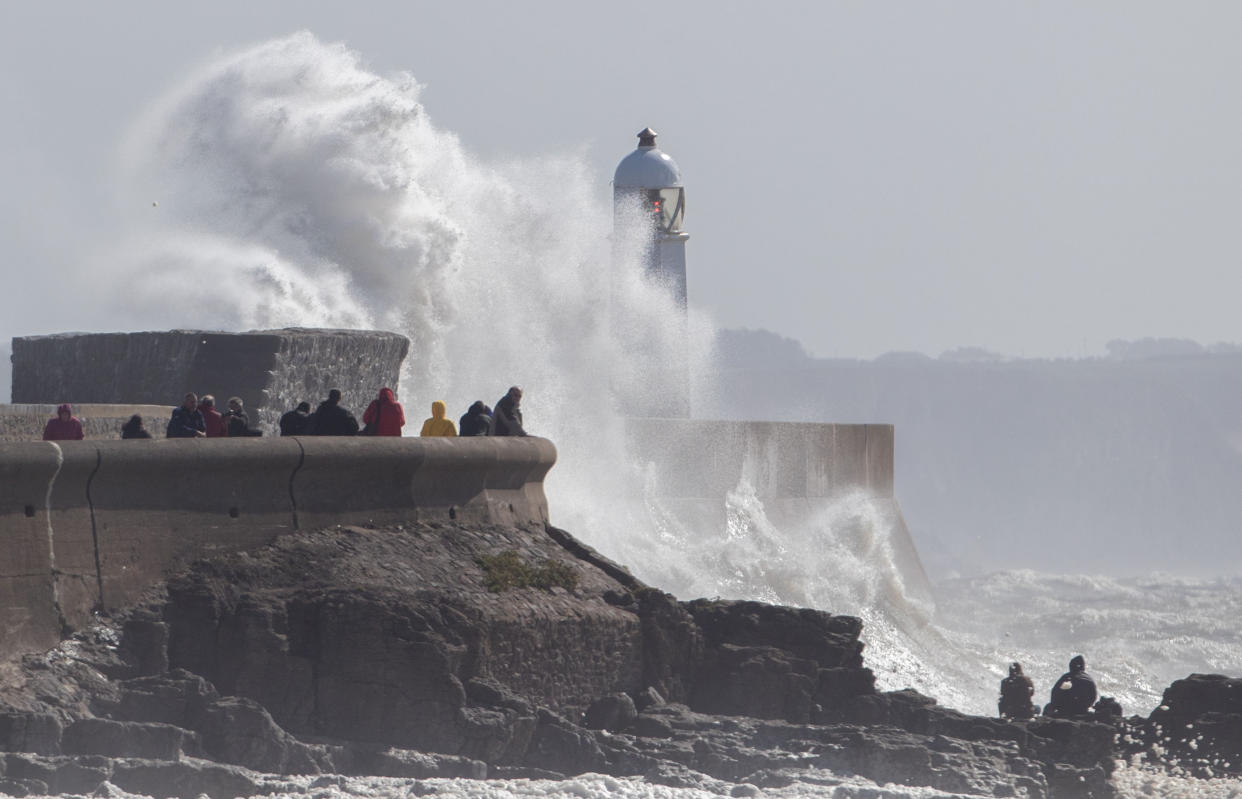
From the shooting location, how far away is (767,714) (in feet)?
26.2

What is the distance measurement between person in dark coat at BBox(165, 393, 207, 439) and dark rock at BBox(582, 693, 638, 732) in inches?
81.7

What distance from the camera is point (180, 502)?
6848 mm

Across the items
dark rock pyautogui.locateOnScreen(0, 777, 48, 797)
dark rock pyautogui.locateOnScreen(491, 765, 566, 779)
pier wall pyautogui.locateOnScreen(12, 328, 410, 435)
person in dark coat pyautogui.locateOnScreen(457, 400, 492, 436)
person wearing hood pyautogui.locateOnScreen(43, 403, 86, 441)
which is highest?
pier wall pyautogui.locateOnScreen(12, 328, 410, 435)

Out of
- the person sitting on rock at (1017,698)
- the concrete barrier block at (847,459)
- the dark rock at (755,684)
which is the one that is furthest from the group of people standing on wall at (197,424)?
the concrete barrier block at (847,459)

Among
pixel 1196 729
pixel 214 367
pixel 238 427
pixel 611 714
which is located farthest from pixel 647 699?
pixel 214 367

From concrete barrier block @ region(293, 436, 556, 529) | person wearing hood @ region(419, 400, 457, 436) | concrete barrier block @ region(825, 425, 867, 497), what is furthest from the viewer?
concrete barrier block @ region(825, 425, 867, 497)

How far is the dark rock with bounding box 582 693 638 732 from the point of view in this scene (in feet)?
24.9

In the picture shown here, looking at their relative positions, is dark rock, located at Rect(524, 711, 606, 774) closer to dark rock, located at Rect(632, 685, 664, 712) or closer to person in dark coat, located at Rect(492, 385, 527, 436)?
dark rock, located at Rect(632, 685, 664, 712)

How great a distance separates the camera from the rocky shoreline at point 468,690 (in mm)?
6184

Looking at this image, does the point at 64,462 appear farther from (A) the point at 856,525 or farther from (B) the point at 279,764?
(A) the point at 856,525

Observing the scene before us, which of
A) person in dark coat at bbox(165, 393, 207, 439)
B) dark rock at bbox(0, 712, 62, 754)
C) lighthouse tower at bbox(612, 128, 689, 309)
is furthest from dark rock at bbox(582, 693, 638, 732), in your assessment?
lighthouse tower at bbox(612, 128, 689, 309)

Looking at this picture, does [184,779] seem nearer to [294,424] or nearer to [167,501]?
[167,501]

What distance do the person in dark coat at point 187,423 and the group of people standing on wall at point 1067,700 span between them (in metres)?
4.31

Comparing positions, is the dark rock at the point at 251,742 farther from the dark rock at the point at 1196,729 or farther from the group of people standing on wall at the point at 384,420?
the dark rock at the point at 1196,729
